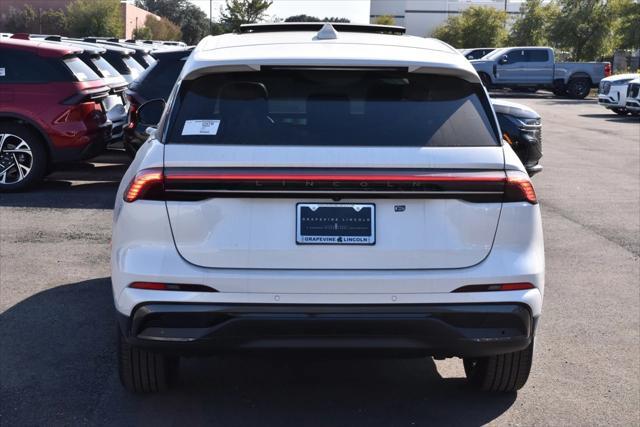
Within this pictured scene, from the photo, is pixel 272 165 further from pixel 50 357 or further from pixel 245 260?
pixel 50 357

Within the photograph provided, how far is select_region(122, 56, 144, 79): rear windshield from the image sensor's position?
15.6 meters

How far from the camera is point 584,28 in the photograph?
51031 millimetres

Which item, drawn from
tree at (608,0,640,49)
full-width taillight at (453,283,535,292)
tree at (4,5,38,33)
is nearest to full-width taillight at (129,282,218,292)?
full-width taillight at (453,283,535,292)

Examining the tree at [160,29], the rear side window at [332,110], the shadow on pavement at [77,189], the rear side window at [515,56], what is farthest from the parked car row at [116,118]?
the tree at [160,29]

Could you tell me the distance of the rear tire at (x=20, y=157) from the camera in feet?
36.1

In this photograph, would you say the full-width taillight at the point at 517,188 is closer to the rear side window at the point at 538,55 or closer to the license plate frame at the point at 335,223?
the license plate frame at the point at 335,223

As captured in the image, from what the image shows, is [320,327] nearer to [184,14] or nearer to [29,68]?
[29,68]

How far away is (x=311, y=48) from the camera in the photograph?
176 inches

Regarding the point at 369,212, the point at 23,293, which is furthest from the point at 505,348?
the point at 23,293

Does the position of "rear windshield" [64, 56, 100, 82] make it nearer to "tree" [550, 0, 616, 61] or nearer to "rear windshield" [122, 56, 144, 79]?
"rear windshield" [122, 56, 144, 79]

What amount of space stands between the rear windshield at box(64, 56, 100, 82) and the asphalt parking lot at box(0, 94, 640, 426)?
2.56m

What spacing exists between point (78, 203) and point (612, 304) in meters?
6.31

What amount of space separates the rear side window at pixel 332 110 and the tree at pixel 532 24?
176 ft

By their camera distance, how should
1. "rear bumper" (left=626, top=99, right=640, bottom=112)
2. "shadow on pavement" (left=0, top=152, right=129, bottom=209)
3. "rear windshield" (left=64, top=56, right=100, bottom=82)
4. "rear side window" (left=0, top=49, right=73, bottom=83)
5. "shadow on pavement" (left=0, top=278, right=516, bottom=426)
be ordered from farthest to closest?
"rear bumper" (left=626, top=99, right=640, bottom=112) < "rear windshield" (left=64, top=56, right=100, bottom=82) < "rear side window" (left=0, top=49, right=73, bottom=83) < "shadow on pavement" (left=0, top=152, right=129, bottom=209) < "shadow on pavement" (left=0, top=278, right=516, bottom=426)
